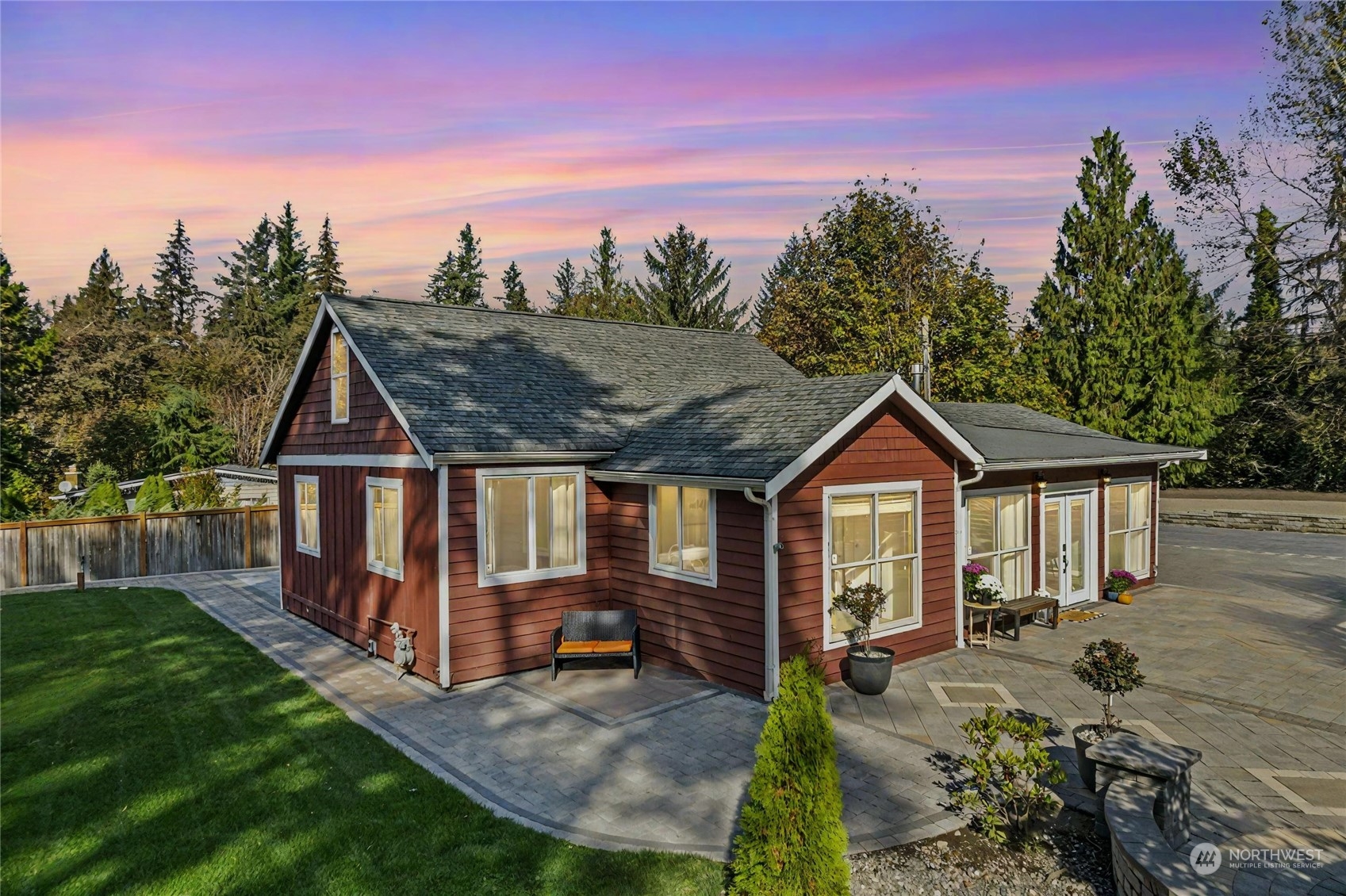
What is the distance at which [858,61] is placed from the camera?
11.8m

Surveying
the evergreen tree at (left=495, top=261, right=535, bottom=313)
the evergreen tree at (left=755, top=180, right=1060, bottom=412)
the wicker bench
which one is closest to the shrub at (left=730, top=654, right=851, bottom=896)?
the wicker bench

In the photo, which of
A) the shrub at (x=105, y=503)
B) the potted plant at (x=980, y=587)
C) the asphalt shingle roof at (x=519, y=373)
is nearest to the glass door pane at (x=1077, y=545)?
the potted plant at (x=980, y=587)

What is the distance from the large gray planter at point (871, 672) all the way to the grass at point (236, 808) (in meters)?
4.48

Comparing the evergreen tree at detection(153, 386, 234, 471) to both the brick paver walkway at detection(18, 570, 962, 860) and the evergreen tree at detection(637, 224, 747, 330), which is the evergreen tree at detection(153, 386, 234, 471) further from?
the brick paver walkway at detection(18, 570, 962, 860)

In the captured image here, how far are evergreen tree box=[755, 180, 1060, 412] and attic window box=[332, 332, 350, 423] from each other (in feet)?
64.1

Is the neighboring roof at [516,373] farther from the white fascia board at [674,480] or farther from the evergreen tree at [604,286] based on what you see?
the evergreen tree at [604,286]

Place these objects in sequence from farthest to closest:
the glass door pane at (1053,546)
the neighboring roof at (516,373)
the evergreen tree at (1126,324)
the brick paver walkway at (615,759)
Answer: the evergreen tree at (1126,324) → the glass door pane at (1053,546) → the neighboring roof at (516,373) → the brick paver walkway at (615,759)

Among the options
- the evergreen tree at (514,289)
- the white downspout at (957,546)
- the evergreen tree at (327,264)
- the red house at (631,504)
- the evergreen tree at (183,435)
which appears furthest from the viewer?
the evergreen tree at (514,289)

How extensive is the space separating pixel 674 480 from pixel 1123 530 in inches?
450

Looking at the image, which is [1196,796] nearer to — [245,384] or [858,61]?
[858,61]

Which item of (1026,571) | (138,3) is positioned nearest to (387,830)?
(138,3)

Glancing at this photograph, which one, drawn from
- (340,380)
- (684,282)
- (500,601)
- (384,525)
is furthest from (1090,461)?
(684,282)

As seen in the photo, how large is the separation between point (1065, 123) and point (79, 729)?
2032 cm

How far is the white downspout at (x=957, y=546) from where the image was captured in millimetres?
11867
